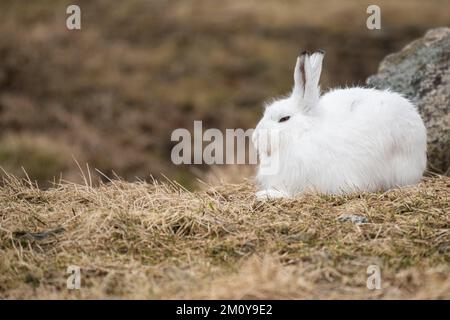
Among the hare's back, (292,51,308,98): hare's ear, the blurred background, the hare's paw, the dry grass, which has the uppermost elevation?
the blurred background

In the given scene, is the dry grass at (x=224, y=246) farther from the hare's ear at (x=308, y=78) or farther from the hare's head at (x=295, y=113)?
the hare's ear at (x=308, y=78)

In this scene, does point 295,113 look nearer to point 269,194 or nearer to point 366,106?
point 366,106

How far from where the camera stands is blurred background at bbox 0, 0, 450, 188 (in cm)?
1888

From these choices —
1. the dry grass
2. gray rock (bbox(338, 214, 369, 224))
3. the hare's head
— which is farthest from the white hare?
gray rock (bbox(338, 214, 369, 224))

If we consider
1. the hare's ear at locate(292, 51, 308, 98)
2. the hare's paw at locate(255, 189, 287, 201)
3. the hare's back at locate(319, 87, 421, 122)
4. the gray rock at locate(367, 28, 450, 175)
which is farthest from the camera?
the gray rock at locate(367, 28, 450, 175)

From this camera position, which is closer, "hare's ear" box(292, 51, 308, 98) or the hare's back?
"hare's ear" box(292, 51, 308, 98)

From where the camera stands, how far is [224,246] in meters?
5.71

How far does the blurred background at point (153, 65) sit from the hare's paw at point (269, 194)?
916cm

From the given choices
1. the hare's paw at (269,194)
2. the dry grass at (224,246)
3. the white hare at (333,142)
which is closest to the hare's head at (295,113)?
the white hare at (333,142)

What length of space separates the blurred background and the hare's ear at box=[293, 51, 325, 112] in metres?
9.17

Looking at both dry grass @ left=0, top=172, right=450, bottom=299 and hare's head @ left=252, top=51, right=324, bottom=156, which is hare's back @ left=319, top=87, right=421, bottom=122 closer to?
hare's head @ left=252, top=51, right=324, bottom=156

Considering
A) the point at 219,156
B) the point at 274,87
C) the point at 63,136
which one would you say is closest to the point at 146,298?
the point at 219,156
